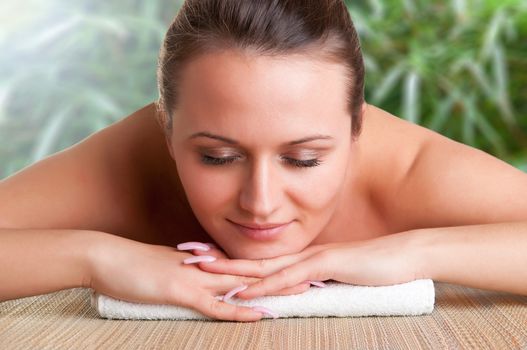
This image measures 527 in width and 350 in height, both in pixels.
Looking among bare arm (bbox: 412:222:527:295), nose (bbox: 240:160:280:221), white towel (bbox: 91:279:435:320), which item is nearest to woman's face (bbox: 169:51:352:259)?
nose (bbox: 240:160:280:221)

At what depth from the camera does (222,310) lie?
1.67m

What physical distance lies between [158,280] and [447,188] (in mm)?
721

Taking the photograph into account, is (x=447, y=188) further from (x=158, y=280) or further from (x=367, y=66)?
(x=367, y=66)

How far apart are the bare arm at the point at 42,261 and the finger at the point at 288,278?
342 millimetres

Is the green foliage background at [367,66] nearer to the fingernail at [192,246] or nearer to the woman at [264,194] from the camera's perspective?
the woman at [264,194]

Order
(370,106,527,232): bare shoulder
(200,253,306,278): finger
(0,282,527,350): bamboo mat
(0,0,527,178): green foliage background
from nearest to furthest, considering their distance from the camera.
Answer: (0,282,527,350): bamboo mat, (200,253,306,278): finger, (370,106,527,232): bare shoulder, (0,0,527,178): green foliage background

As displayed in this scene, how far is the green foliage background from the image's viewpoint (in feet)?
13.7

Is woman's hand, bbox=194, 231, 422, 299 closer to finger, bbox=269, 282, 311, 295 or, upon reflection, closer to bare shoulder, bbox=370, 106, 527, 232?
finger, bbox=269, 282, 311, 295

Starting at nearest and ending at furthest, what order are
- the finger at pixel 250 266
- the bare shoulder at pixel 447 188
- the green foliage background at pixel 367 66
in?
1. the finger at pixel 250 266
2. the bare shoulder at pixel 447 188
3. the green foliage background at pixel 367 66

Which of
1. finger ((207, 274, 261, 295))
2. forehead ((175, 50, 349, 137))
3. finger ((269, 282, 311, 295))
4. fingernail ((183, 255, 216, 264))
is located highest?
forehead ((175, 50, 349, 137))

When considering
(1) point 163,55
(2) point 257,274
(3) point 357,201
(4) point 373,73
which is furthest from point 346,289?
(4) point 373,73

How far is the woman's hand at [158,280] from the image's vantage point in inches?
66.1

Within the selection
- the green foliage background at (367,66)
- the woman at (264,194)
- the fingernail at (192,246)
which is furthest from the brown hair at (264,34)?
the green foliage background at (367,66)

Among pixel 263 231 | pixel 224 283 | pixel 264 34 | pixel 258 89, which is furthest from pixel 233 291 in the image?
pixel 264 34
